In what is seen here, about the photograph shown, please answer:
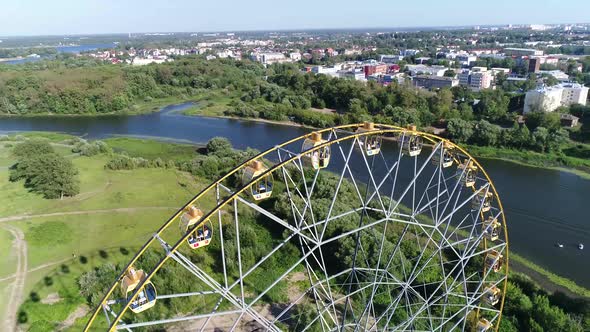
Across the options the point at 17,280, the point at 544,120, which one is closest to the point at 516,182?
the point at 544,120

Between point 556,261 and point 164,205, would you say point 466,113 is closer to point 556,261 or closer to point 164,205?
point 556,261

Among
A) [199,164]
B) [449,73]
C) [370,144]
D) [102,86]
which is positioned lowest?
[199,164]

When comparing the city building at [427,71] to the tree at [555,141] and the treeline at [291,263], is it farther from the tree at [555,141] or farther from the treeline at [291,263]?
the treeline at [291,263]

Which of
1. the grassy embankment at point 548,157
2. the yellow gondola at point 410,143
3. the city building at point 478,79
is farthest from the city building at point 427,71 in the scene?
the yellow gondola at point 410,143

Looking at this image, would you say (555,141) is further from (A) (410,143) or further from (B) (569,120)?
(A) (410,143)

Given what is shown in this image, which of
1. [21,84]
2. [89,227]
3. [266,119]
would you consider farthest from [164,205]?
[21,84]

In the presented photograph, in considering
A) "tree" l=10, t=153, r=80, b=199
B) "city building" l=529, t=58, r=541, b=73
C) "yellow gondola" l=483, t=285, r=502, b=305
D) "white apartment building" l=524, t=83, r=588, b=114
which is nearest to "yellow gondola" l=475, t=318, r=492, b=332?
"yellow gondola" l=483, t=285, r=502, b=305
